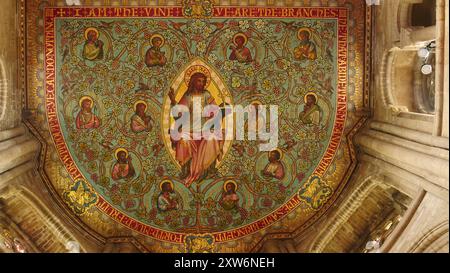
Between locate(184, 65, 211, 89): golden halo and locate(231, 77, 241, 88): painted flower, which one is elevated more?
locate(184, 65, 211, 89): golden halo

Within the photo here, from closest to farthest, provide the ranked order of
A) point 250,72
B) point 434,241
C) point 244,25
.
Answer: point 434,241 → point 244,25 → point 250,72

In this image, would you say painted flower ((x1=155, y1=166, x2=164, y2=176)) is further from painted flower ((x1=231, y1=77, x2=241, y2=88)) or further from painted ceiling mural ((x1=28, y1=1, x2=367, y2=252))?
painted flower ((x1=231, y1=77, x2=241, y2=88))

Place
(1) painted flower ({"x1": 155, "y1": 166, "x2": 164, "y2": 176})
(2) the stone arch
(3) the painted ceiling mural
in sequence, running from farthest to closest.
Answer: (1) painted flower ({"x1": 155, "y1": 166, "x2": 164, "y2": 176}), (3) the painted ceiling mural, (2) the stone arch

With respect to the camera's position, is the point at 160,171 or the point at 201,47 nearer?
the point at 201,47

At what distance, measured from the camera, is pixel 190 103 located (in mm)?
9266

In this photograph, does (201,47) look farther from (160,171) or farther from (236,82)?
(160,171)

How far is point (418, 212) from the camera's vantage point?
5828mm

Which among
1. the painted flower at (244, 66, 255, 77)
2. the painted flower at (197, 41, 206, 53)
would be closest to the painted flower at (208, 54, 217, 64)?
the painted flower at (197, 41, 206, 53)

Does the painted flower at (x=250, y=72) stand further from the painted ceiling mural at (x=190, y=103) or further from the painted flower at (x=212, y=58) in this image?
the painted flower at (x=212, y=58)

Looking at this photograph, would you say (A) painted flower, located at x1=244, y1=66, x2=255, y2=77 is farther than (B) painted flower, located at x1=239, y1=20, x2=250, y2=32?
Yes

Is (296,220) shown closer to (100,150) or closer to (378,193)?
(378,193)

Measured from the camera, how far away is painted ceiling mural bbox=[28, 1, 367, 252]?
907 centimetres

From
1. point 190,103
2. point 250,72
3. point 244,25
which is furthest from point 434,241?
point 244,25
